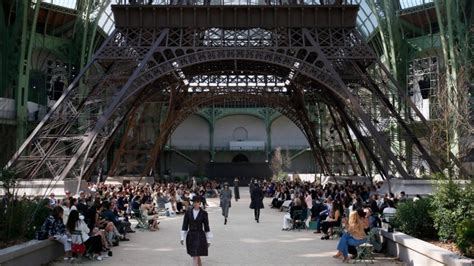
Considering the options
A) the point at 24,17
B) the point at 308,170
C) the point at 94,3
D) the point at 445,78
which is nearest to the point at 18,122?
the point at 24,17

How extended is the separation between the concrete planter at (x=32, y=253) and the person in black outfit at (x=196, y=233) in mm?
3378

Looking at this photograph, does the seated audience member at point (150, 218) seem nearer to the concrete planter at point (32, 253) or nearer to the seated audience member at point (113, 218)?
the seated audience member at point (113, 218)

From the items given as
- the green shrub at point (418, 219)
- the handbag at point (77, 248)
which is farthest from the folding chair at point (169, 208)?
the green shrub at point (418, 219)

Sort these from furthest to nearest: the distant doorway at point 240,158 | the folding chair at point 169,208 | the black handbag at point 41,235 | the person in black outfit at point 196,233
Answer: the distant doorway at point 240,158, the folding chair at point 169,208, the black handbag at point 41,235, the person in black outfit at point 196,233

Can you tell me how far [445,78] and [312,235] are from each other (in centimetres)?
1803

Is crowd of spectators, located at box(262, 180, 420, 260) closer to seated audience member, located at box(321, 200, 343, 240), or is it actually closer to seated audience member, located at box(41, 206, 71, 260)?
seated audience member, located at box(321, 200, 343, 240)

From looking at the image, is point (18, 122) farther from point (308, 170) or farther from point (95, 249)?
point (308, 170)

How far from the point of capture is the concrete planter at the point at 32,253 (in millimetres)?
9797

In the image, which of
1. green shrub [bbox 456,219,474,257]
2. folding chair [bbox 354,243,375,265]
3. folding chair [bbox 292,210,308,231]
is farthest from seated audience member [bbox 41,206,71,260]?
folding chair [bbox 292,210,308,231]

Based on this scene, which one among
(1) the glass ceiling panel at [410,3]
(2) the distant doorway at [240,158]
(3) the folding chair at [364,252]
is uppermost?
(1) the glass ceiling panel at [410,3]

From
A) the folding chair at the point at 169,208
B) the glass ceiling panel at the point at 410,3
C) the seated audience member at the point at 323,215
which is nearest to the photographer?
the seated audience member at the point at 323,215

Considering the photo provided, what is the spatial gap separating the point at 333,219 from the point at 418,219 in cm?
414

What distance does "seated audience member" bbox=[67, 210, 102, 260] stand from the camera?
480 inches

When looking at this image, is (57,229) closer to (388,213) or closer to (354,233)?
(354,233)
